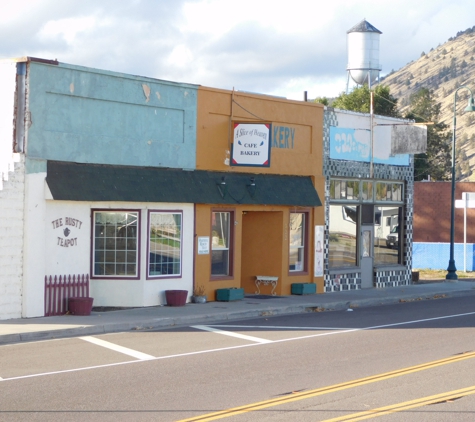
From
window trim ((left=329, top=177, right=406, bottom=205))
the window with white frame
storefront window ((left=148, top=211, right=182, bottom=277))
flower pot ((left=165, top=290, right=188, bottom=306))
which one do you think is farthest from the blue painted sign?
the window with white frame

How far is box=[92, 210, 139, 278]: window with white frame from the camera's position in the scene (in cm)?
1912

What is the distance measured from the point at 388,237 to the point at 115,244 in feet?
40.3

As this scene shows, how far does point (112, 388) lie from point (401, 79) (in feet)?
476

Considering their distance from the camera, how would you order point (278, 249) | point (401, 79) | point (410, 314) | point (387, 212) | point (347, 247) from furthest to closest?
1. point (401, 79)
2. point (387, 212)
3. point (347, 247)
4. point (278, 249)
5. point (410, 314)

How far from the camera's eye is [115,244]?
63.4 ft

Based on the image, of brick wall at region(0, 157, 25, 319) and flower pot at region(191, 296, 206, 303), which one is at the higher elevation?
brick wall at region(0, 157, 25, 319)

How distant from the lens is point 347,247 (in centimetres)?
2608

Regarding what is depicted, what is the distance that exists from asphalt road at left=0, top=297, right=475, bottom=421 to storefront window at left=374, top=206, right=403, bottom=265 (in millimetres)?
10719

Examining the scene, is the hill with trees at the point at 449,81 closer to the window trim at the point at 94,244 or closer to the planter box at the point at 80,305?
the window trim at the point at 94,244

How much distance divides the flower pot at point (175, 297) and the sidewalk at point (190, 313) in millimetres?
260

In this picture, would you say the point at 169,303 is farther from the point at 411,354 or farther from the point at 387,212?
the point at 387,212

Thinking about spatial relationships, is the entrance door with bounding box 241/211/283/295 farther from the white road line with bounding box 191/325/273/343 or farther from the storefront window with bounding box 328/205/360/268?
the white road line with bounding box 191/325/273/343

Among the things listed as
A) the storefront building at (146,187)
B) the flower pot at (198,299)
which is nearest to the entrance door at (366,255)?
the storefront building at (146,187)

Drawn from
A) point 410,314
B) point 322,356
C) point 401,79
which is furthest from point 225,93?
point 401,79
